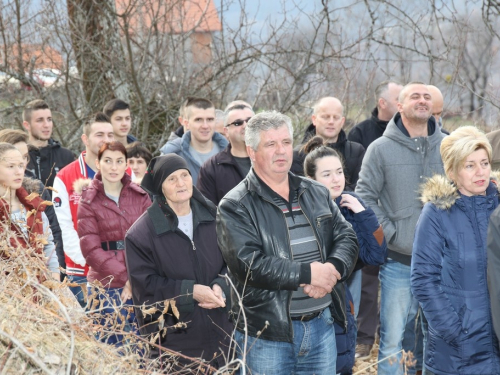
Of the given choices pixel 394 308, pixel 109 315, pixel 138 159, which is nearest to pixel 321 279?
pixel 109 315

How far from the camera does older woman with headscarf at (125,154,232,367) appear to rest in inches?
175

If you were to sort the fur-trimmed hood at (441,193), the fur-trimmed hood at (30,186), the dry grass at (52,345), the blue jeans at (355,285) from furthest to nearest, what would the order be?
the fur-trimmed hood at (30,186), the blue jeans at (355,285), the fur-trimmed hood at (441,193), the dry grass at (52,345)

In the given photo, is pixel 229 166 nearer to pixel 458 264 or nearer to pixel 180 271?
pixel 180 271

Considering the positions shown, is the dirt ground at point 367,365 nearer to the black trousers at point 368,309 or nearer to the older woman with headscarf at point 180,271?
the black trousers at point 368,309

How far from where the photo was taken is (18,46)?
9945 mm

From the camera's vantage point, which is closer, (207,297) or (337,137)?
(207,297)

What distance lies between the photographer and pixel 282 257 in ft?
12.8

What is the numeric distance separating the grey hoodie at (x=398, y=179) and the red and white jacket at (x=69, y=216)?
2530 millimetres

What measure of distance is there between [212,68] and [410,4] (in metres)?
3.19

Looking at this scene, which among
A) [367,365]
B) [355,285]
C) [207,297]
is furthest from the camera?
[367,365]

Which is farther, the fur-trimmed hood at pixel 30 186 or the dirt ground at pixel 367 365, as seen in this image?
the dirt ground at pixel 367 365

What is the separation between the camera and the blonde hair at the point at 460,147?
428cm

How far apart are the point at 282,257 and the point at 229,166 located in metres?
2.29

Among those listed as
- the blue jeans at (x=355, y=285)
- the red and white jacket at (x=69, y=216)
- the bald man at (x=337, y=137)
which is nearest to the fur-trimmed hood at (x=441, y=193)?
the blue jeans at (x=355, y=285)
